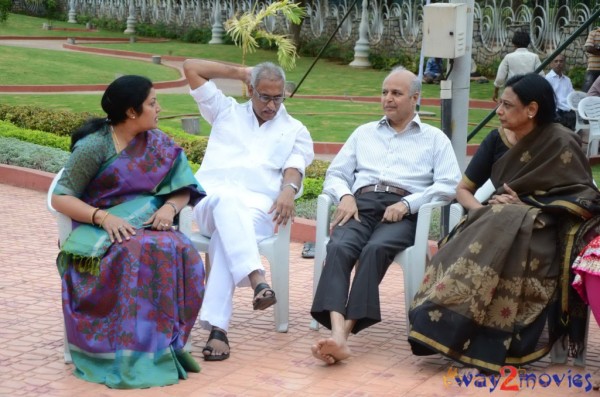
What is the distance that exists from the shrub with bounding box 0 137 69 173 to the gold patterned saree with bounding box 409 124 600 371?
6.22 metres

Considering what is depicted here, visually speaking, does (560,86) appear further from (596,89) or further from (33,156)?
(33,156)

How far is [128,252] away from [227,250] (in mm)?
670

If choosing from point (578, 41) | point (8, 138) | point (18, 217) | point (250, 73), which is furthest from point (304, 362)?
point (578, 41)

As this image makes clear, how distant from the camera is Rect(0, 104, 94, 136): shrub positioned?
12.4m

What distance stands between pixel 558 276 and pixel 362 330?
121cm

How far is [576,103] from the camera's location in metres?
12.5

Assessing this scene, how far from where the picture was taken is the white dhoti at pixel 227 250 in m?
5.26

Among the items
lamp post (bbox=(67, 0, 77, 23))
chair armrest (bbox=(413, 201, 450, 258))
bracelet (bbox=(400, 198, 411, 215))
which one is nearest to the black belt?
bracelet (bbox=(400, 198, 411, 215))

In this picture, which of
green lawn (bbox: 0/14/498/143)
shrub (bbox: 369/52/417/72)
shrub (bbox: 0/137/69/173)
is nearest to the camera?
shrub (bbox: 0/137/69/173)

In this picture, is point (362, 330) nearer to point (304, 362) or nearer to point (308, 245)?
point (304, 362)

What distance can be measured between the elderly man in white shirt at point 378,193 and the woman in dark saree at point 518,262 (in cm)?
30

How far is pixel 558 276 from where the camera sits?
4.98m

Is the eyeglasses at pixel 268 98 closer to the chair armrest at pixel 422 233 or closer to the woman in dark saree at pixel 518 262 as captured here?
the chair armrest at pixel 422 233

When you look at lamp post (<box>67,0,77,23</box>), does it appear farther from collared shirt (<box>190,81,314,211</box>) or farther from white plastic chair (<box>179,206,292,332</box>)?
white plastic chair (<box>179,206,292,332</box>)
